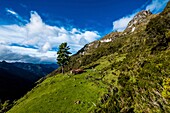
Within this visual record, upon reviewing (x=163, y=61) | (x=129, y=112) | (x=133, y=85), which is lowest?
(x=129, y=112)

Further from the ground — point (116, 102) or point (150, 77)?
point (150, 77)

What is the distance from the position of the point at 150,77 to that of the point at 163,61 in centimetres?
539

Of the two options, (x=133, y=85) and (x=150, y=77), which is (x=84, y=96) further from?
(x=150, y=77)

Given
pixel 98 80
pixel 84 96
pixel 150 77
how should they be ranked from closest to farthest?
1. pixel 150 77
2. pixel 84 96
3. pixel 98 80

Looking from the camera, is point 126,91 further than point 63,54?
No

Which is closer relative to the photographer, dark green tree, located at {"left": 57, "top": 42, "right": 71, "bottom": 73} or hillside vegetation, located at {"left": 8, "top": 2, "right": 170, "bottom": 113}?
hillside vegetation, located at {"left": 8, "top": 2, "right": 170, "bottom": 113}

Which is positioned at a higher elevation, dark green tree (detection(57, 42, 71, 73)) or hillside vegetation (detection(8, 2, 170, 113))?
dark green tree (detection(57, 42, 71, 73))

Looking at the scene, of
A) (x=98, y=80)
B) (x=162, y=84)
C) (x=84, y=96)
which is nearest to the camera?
(x=162, y=84)

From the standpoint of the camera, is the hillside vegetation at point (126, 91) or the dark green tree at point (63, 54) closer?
the hillside vegetation at point (126, 91)

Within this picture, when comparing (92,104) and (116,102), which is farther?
(92,104)

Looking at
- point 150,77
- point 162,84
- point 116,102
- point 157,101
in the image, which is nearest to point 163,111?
point 157,101

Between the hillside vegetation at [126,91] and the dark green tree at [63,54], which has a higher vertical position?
the dark green tree at [63,54]

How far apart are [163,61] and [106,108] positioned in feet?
62.0

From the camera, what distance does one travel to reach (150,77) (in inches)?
1802
